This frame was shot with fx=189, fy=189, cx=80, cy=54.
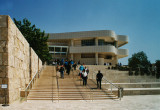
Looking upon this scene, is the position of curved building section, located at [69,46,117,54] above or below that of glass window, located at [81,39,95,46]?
below

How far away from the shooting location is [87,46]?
52.3 meters

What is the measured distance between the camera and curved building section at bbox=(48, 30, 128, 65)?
5172 centimetres

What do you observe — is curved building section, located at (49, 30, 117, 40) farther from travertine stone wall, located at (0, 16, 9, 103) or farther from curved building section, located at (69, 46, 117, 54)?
travertine stone wall, located at (0, 16, 9, 103)

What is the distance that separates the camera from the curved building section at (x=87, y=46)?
51719 millimetres

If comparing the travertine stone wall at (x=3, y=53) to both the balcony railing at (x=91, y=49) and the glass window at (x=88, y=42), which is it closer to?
the balcony railing at (x=91, y=49)

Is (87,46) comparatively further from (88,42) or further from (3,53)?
(3,53)

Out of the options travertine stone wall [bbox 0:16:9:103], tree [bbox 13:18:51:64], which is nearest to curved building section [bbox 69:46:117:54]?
tree [bbox 13:18:51:64]

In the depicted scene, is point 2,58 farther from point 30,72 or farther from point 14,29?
point 30,72

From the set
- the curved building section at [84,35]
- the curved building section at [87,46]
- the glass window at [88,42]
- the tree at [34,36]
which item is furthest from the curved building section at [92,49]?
the tree at [34,36]

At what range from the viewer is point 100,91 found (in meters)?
14.9

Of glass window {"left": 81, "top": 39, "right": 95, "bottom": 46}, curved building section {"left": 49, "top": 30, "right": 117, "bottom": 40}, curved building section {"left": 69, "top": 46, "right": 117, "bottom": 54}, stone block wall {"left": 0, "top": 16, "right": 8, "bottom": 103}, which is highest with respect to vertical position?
curved building section {"left": 49, "top": 30, "right": 117, "bottom": 40}

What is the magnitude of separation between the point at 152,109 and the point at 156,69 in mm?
18819

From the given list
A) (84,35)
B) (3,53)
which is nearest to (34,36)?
(84,35)

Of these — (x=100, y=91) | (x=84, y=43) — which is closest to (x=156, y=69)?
(x=100, y=91)
